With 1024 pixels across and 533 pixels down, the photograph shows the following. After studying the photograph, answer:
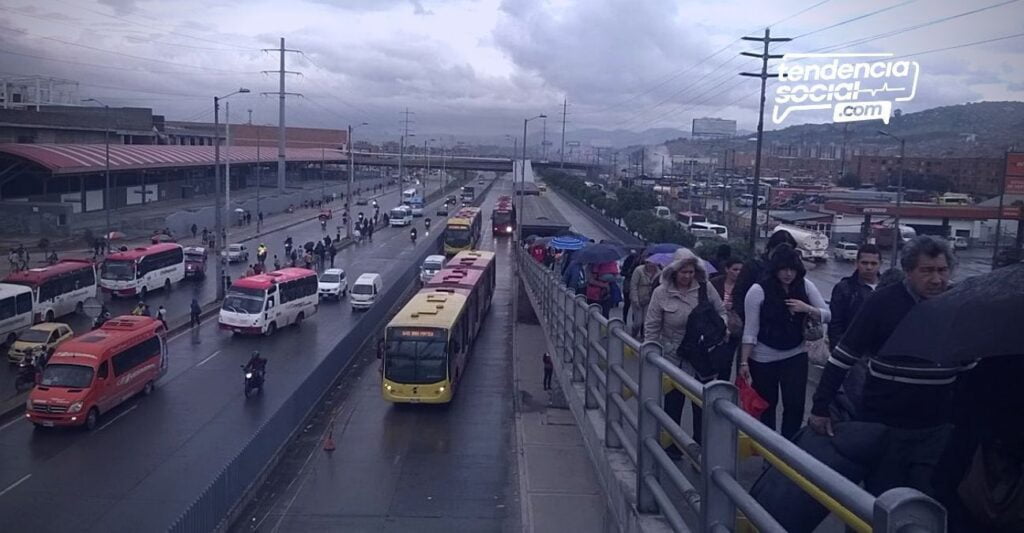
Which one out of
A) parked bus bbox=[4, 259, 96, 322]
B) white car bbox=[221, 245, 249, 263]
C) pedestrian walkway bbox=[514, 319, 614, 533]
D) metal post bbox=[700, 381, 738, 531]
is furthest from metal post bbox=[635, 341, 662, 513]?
white car bbox=[221, 245, 249, 263]

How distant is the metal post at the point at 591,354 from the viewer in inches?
208

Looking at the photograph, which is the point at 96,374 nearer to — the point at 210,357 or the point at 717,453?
the point at 210,357

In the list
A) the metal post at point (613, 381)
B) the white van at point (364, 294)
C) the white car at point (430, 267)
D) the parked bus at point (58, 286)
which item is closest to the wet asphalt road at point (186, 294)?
the parked bus at point (58, 286)

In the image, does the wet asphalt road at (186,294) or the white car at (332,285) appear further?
the white car at (332,285)

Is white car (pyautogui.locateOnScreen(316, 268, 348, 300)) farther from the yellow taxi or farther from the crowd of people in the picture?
the crowd of people

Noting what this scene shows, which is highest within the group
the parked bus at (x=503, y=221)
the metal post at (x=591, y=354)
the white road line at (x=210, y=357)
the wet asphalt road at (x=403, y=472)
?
the metal post at (x=591, y=354)

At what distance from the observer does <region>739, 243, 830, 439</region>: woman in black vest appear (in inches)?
173

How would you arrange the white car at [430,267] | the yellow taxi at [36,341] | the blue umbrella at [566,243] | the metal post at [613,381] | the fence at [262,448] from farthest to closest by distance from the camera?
the white car at [430,267]
the blue umbrella at [566,243]
the yellow taxi at [36,341]
the fence at [262,448]
the metal post at [613,381]

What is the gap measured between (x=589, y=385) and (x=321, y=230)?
142 feet

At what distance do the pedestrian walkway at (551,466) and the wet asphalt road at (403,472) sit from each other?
326mm

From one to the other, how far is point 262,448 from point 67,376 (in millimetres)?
4623

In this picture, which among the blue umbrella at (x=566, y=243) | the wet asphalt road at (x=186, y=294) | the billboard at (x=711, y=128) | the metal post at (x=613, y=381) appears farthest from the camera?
the billboard at (x=711, y=128)

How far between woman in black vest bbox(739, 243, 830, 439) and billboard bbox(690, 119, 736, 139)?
9845 centimetres

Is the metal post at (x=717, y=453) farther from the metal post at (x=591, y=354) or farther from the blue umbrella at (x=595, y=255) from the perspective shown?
the blue umbrella at (x=595, y=255)
